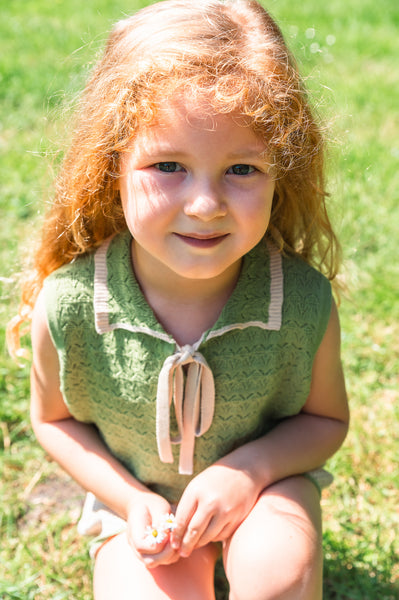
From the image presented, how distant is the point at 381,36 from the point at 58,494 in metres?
4.53

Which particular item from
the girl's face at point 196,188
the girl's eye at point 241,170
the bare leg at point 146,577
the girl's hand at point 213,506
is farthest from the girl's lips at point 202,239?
the bare leg at point 146,577

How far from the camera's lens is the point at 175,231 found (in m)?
1.60

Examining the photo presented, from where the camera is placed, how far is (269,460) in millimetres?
1847

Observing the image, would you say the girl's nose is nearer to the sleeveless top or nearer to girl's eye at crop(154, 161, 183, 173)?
girl's eye at crop(154, 161, 183, 173)

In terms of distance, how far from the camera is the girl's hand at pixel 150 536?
1.71m

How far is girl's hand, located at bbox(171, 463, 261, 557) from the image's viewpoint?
1.72m

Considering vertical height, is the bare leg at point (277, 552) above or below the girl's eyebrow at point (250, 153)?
below

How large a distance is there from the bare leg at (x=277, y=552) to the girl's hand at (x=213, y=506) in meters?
0.03

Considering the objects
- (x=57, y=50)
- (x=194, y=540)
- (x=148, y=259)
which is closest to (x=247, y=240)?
(x=148, y=259)

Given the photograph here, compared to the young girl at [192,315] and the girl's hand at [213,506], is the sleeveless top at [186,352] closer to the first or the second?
the young girl at [192,315]

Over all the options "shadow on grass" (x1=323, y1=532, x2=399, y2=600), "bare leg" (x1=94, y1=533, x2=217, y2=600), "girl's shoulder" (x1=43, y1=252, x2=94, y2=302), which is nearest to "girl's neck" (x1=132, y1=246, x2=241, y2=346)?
"girl's shoulder" (x1=43, y1=252, x2=94, y2=302)

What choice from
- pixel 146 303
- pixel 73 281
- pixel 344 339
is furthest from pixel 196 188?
pixel 344 339

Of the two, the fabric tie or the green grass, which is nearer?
the fabric tie

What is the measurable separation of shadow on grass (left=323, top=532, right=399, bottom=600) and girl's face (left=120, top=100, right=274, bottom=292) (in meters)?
1.04
